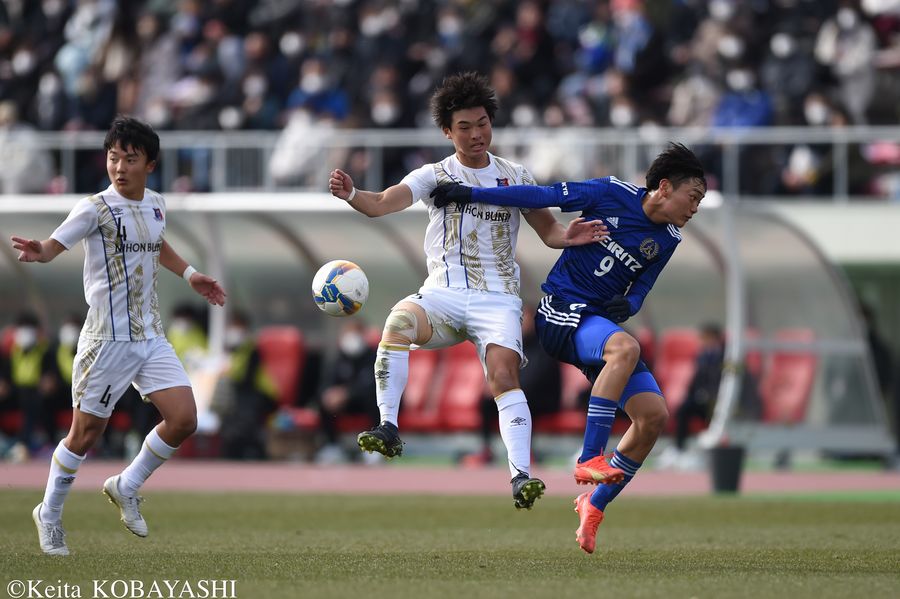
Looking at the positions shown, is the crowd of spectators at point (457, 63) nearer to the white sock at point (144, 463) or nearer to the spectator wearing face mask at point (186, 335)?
the spectator wearing face mask at point (186, 335)

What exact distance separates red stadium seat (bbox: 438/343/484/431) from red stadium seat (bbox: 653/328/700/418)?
2.43 m

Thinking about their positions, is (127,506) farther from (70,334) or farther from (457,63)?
(457,63)

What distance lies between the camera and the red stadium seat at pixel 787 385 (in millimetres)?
18953

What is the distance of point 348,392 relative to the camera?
832 inches

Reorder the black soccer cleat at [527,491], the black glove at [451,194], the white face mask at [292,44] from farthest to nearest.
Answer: the white face mask at [292,44] → the black glove at [451,194] → the black soccer cleat at [527,491]

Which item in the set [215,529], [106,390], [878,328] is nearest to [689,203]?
[106,390]

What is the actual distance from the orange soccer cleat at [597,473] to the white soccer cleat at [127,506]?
278cm

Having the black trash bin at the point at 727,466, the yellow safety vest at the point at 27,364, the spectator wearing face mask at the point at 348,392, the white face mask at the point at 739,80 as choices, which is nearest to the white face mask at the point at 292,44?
the spectator wearing face mask at the point at 348,392

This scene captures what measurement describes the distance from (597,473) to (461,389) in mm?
13308

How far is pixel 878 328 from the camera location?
22875mm

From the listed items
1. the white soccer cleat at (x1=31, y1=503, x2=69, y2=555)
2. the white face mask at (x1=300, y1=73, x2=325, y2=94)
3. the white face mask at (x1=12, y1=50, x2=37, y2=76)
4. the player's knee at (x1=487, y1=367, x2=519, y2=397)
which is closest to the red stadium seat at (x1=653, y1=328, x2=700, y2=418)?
the white face mask at (x1=300, y1=73, x2=325, y2=94)

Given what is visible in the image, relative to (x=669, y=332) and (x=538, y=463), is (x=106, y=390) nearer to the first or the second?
(x=538, y=463)

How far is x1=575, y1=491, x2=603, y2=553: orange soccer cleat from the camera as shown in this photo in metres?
9.12

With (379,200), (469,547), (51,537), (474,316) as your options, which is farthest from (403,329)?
(51,537)
